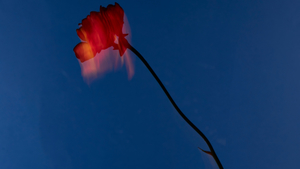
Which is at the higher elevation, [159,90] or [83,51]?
[83,51]

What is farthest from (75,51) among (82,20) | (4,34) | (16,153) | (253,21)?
(253,21)

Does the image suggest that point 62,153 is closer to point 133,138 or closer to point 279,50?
point 133,138

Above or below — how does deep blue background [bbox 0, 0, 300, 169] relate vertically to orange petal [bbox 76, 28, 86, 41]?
below

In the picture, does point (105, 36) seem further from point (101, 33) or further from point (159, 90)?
point (159, 90)

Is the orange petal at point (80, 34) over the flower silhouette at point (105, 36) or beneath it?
over

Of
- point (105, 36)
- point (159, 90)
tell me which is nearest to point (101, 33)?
point (105, 36)
